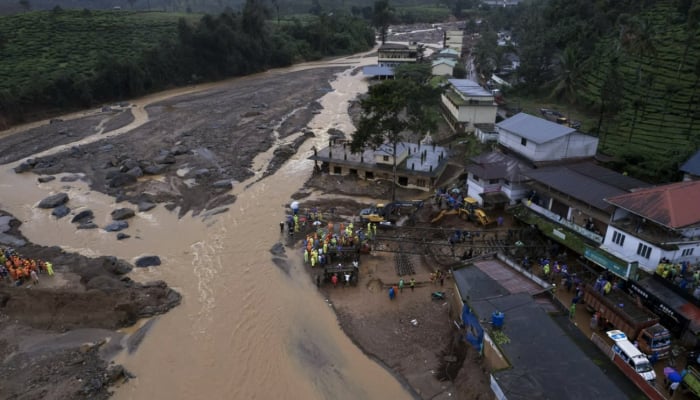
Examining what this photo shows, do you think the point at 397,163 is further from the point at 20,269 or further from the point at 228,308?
the point at 20,269

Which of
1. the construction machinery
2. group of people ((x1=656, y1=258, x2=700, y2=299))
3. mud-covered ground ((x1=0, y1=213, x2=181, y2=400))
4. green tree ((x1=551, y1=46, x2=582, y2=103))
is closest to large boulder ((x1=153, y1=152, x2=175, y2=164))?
mud-covered ground ((x1=0, y1=213, x2=181, y2=400))

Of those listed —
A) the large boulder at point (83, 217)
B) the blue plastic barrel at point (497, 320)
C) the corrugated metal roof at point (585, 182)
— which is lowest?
the large boulder at point (83, 217)

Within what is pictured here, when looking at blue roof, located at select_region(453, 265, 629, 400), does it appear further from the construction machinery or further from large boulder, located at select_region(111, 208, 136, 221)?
large boulder, located at select_region(111, 208, 136, 221)

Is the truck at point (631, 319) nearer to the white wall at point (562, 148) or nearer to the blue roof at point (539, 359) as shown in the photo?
the blue roof at point (539, 359)

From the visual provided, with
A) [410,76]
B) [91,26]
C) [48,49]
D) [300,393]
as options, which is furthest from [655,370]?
[91,26]

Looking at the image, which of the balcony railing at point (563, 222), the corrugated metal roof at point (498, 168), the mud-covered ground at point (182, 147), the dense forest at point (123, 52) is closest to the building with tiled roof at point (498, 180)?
the corrugated metal roof at point (498, 168)

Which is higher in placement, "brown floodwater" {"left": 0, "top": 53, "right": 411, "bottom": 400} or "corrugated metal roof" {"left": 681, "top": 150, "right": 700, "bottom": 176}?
"corrugated metal roof" {"left": 681, "top": 150, "right": 700, "bottom": 176}
